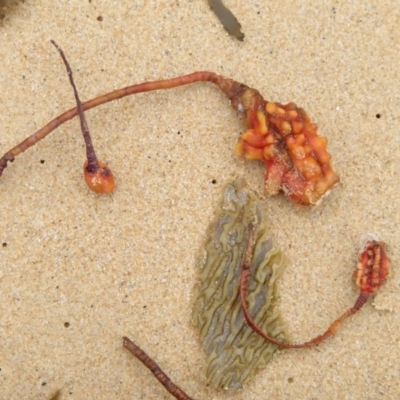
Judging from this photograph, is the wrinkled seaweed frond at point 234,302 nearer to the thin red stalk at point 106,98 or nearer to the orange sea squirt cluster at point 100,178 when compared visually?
the orange sea squirt cluster at point 100,178

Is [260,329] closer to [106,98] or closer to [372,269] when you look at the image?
[372,269]

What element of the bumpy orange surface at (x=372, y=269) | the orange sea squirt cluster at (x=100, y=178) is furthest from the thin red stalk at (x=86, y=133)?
the bumpy orange surface at (x=372, y=269)

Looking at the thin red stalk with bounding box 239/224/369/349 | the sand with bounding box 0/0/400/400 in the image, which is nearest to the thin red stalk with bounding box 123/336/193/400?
the sand with bounding box 0/0/400/400

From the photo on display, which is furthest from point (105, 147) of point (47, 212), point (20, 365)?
point (20, 365)

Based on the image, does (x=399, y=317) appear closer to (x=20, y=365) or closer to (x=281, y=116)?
(x=281, y=116)

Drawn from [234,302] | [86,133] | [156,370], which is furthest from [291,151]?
[156,370]

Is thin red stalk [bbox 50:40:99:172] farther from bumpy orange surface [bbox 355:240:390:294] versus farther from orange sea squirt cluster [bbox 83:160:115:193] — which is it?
bumpy orange surface [bbox 355:240:390:294]
